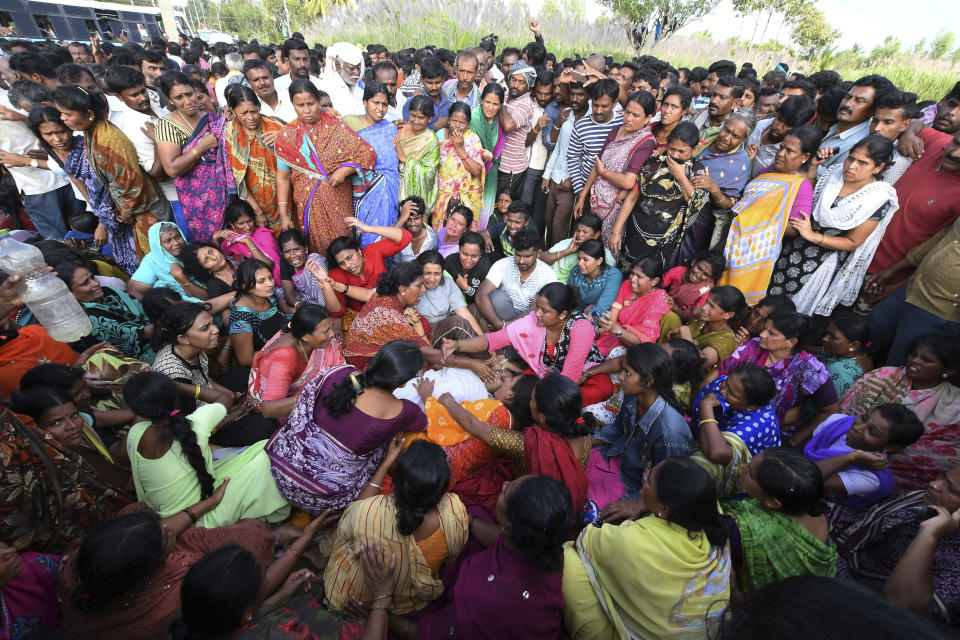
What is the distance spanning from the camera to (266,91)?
4.58m

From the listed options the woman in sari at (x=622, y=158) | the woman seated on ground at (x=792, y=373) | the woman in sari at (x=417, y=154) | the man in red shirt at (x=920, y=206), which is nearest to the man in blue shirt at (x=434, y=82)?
the woman in sari at (x=417, y=154)

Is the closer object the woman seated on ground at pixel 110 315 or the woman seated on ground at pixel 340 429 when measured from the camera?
the woman seated on ground at pixel 340 429

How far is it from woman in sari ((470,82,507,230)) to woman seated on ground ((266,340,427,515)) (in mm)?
3328

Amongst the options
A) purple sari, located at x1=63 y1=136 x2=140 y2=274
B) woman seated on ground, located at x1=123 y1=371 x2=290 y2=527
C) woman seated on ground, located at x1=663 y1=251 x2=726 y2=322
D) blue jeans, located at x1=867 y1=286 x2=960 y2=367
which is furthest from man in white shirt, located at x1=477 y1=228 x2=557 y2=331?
purple sari, located at x1=63 y1=136 x2=140 y2=274

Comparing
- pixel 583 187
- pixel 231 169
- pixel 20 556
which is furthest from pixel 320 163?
pixel 20 556

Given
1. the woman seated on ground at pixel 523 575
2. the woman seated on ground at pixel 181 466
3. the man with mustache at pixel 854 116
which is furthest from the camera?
the man with mustache at pixel 854 116

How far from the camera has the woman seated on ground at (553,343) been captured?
328 cm

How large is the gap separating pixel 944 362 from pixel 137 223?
6.23m

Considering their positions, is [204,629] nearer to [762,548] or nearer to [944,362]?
[762,548]

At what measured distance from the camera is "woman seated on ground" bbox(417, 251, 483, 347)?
3707 millimetres

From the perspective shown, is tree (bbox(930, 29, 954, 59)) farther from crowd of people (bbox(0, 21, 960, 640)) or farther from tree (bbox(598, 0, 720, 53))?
crowd of people (bbox(0, 21, 960, 640))

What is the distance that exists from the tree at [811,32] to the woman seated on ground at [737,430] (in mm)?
26389

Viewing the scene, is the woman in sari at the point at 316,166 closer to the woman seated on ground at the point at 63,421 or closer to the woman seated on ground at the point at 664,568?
the woman seated on ground at the point at 63,421

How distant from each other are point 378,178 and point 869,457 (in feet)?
13.7
